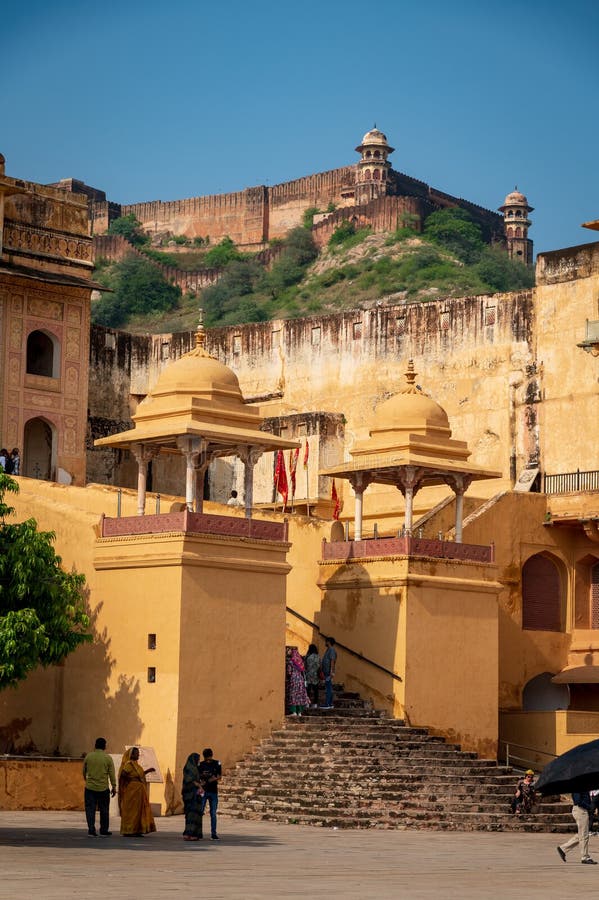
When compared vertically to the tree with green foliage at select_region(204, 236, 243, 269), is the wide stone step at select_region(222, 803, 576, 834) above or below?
below

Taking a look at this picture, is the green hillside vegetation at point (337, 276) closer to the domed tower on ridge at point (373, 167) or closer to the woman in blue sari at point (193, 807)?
the domed tower on ridge at point (373, 167)

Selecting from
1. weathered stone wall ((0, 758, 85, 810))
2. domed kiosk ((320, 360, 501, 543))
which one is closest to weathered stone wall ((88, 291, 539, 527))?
domed kiosk ((320, 360, 501, 543))

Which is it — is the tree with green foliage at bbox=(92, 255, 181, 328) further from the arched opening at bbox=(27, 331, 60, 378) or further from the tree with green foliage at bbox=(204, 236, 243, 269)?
Answer: the arched opening at bbox=(27, 331, 60, 378)

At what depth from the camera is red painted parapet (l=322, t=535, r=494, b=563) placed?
25172mm

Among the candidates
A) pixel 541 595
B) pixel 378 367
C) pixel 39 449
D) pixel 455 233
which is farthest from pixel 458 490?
pixel 455 233

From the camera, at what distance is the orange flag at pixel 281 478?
32.1 m

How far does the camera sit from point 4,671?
21.3 m

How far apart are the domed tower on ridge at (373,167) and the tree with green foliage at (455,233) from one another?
3317 millimetres

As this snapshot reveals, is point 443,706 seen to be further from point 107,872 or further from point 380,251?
point 380,251

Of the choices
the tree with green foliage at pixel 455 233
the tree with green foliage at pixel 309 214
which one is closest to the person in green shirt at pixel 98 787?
the tree with green foliage at pixel 455 233

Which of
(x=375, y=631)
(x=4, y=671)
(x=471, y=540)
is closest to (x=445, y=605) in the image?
(x=375, y=631)

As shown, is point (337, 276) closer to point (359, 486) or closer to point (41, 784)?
point (359, 486)

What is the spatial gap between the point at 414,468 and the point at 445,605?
2.21 metres

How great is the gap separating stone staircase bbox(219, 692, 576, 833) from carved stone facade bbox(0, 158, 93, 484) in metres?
9.36
